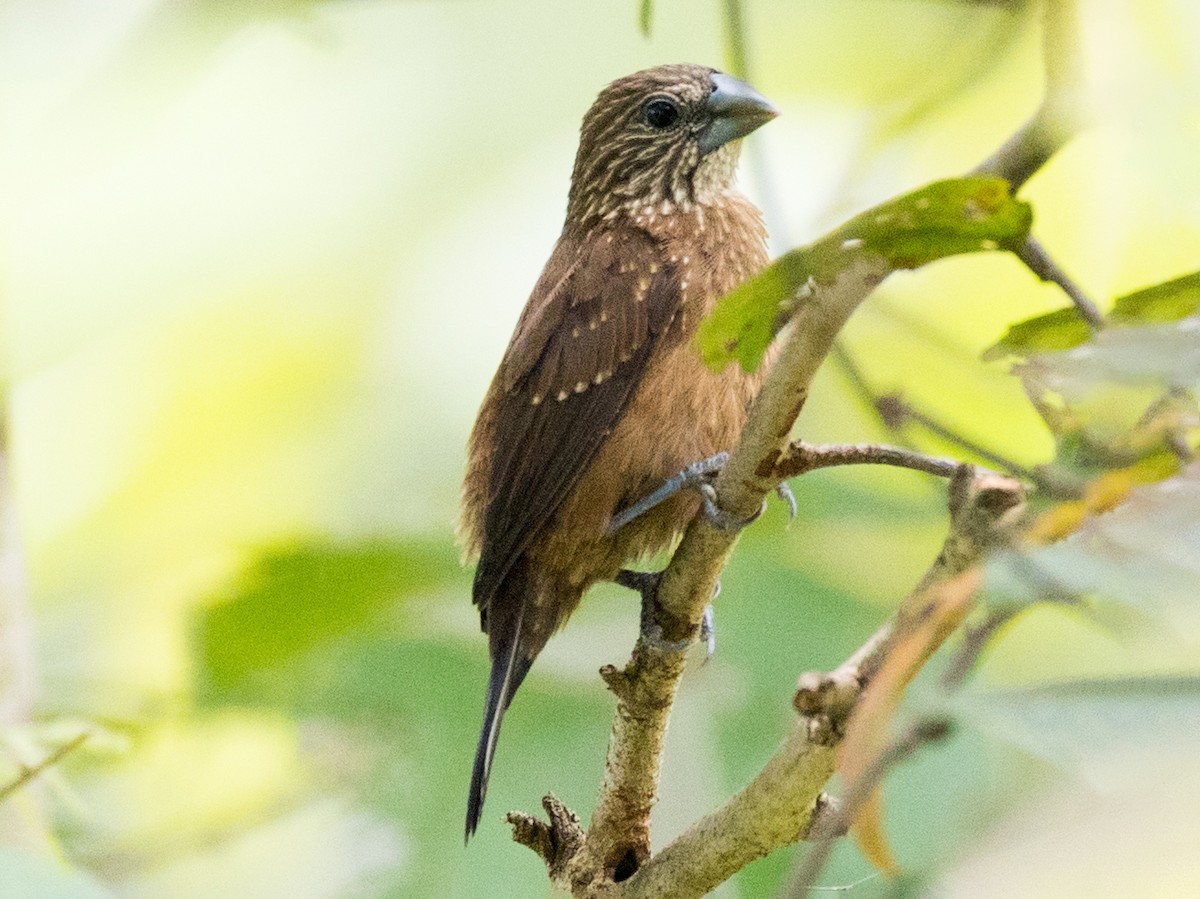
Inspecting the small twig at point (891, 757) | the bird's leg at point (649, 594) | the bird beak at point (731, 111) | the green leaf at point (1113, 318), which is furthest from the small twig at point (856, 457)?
the bird beak at point (731, 111)

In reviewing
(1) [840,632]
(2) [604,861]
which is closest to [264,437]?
(1) [840,632]

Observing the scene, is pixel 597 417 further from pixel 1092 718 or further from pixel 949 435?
pixel 1092 718

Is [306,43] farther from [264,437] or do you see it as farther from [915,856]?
[915,856]

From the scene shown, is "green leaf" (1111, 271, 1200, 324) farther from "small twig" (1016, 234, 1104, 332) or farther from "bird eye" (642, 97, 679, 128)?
"bird eye" (642, 97, 679, 128)

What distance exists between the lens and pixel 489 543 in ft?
6.84

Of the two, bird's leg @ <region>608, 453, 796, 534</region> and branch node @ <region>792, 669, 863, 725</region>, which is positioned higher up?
bird's leg @ <region>608, 453, 796, 534</region>

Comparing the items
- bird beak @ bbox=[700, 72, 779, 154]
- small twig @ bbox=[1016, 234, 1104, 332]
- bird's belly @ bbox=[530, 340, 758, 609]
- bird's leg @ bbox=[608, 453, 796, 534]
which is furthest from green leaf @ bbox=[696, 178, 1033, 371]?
bird beak @ bbox=[700, 72, 779, 154]

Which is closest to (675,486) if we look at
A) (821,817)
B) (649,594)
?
(649,594)

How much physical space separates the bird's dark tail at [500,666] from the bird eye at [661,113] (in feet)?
3.07

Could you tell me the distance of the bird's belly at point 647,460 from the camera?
6.73 ft

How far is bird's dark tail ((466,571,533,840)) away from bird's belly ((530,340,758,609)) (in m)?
0.07

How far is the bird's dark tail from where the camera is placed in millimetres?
1853

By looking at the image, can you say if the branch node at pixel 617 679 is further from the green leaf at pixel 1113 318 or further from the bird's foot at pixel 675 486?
the green leaf at pixel 1113 318

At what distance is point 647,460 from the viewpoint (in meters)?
2.08
